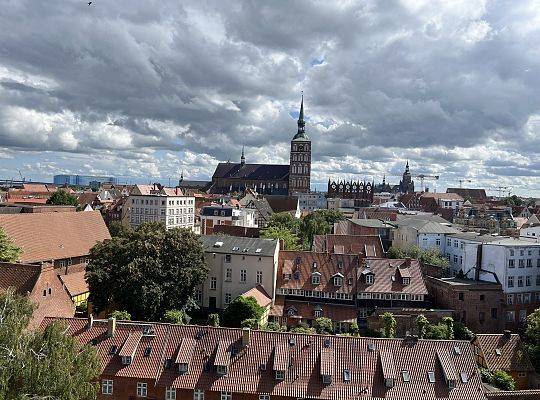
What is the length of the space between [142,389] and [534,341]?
34236mm

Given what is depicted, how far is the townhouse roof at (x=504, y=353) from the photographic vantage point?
4384 centimetres

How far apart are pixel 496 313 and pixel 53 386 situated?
4960 centimetres

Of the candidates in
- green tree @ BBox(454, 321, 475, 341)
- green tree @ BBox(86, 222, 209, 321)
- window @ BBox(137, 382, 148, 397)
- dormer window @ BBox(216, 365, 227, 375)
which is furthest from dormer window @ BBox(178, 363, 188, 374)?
green tree @ BBox(454, 321, 475, 341)

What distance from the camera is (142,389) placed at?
34.4m

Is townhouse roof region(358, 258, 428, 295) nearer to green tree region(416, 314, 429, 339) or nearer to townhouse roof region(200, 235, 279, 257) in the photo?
green tree region(416, 314, 429, 339)

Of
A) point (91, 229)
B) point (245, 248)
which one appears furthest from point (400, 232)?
point (91, 229)

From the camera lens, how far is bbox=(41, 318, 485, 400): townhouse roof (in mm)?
33719

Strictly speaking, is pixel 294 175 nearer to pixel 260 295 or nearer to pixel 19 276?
pixel 260 295

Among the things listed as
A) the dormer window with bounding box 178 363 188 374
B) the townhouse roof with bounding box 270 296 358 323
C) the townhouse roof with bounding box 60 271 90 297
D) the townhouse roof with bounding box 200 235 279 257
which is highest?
the townhouse roof with bounding box 200 235 279 257

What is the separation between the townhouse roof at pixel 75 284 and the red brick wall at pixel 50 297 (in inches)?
456

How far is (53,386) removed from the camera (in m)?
24.6

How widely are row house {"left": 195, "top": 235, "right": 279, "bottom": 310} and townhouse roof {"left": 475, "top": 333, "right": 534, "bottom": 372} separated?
73.1 ft

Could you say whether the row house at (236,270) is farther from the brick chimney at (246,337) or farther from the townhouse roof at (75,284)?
the brick chimney at (246,337)

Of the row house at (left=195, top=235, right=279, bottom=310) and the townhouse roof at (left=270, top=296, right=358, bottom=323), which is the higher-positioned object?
the row house at (left=195, top=235, right=279, bottom=310)
